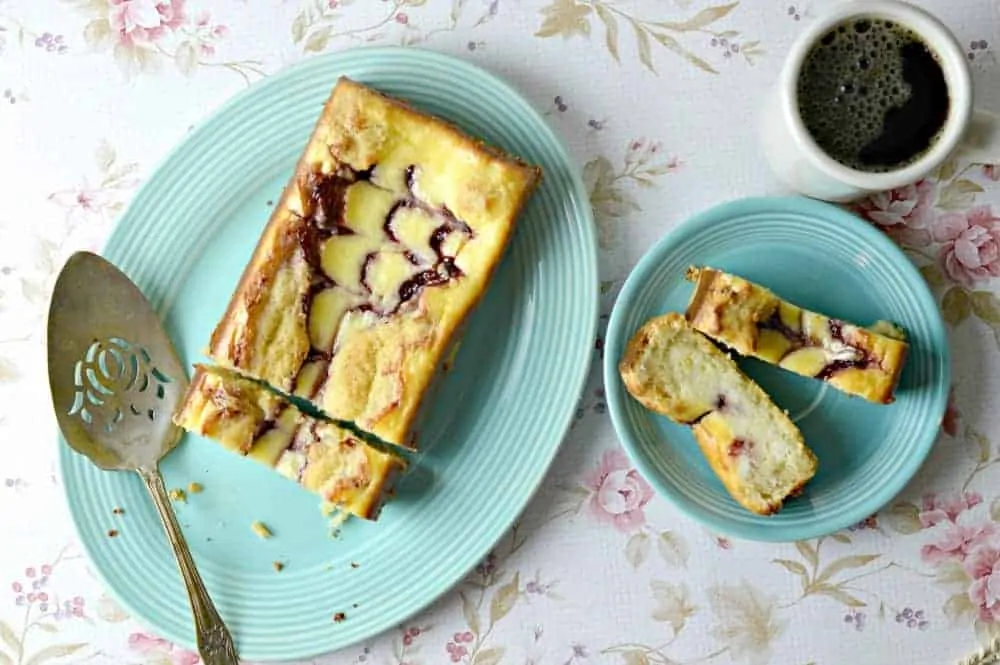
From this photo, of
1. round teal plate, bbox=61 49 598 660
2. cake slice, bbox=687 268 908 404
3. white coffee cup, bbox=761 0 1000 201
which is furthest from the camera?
round teal plate, bbox=61 49 598 660

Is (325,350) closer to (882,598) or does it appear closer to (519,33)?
(519,33)

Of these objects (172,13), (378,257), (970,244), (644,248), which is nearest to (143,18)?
(172,13)

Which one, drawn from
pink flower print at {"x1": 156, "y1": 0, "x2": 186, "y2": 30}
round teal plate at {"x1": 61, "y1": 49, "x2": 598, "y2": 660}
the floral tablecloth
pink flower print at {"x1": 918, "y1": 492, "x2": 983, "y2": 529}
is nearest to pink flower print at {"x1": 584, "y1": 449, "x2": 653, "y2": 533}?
the floral tablecloth

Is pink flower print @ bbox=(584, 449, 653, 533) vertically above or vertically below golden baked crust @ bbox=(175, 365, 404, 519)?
below

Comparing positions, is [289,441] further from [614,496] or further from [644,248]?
[644,248]

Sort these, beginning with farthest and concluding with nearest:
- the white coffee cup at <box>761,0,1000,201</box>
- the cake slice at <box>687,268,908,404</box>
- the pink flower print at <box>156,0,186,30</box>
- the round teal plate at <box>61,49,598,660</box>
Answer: the pink flower print at <box>156,0,186,30</box> < the round teal plate at <box>61,49,598,660</box> < the cake slice at <box>687,268,908,404</box> < the white coffee cup at <box>761,0,1000,201</box>

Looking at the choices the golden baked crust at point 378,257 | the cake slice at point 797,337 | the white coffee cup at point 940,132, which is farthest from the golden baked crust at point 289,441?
the white coffee cup at point 940,132

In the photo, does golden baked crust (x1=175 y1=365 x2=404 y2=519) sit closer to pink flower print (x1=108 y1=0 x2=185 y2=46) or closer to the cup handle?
pink flower print (x1=108 y1=0 x2=185 y2=46)

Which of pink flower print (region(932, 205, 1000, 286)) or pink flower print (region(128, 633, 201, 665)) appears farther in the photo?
pink flower print (region(128, 633, 201, 665))

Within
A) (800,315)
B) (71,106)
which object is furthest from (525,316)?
(71,106)
